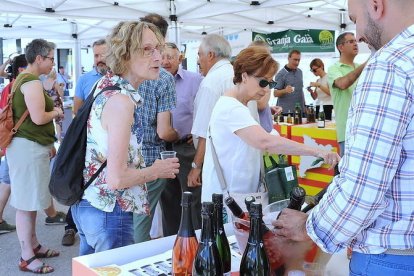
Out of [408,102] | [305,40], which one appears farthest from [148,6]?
[408,102]

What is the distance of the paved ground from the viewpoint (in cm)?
312

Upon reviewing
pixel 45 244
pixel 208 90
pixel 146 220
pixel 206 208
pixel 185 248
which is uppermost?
pixel 208 90

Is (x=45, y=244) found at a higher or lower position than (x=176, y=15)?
lower

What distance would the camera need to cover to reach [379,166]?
809 millimetres

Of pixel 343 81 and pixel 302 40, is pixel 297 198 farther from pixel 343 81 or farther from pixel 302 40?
pixel 302 40

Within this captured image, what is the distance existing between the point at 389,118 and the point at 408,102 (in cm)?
4

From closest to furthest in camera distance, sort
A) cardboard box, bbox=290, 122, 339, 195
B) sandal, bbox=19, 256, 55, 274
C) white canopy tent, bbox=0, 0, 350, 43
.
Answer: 1. sandal, bbox=19, 256, 55, 274
2. cardboard box, bbox=290, 122, 339, 195
3. white canopy tent, bbox=0, 0, 350, 43

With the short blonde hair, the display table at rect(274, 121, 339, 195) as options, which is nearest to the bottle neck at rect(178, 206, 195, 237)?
the short blonde hair

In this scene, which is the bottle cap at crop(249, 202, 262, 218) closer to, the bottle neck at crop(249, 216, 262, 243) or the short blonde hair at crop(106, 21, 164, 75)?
the bottle neck at crop(249, 216, 262, 243)

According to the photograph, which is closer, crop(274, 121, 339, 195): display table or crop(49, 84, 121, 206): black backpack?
crop(49, 84, 121, 206): black backpack

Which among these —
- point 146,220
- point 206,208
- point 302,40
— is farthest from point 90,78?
point 302,40

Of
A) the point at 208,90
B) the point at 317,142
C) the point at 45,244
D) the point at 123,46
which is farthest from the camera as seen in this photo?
the point at 317,142

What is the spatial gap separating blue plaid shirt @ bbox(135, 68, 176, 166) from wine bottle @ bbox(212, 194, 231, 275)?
4.78 feet

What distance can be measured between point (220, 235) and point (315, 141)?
383cm
